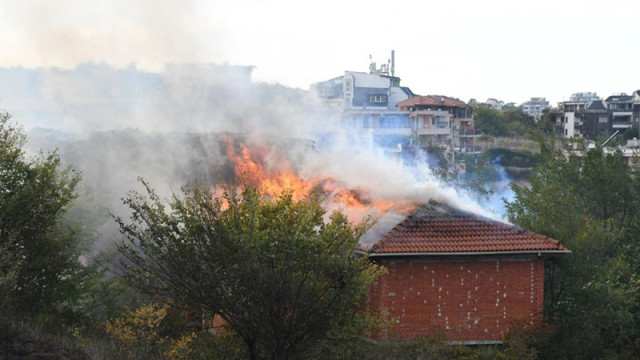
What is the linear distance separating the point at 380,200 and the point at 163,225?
445 inches

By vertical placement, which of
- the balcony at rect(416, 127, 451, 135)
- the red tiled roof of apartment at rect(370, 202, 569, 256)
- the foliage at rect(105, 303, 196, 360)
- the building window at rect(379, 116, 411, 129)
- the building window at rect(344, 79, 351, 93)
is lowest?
the foliage at rect(105, 303, 196, 360)

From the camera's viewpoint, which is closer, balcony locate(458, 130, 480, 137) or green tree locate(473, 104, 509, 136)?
balcony locate(458, 130, 480, 137)

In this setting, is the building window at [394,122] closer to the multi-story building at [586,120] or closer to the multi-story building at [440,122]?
the multi-story building at [440,122]

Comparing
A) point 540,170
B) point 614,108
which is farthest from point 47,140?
point 614,108

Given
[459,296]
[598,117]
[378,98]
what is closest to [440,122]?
[378,98]

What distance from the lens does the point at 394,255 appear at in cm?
1984

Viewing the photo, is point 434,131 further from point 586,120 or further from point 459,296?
point 459,296

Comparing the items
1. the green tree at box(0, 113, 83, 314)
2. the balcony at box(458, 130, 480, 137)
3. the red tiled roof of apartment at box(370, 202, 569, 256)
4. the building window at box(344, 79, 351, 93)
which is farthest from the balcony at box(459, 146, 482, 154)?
the green tree at box(0, 113, 83, 314)

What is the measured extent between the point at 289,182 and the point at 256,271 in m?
12.8

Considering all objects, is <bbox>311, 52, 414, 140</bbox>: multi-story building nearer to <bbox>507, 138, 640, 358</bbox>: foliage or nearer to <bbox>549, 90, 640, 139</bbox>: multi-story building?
<bbox>549, 90, 640, 139</bbox>: multi-story building

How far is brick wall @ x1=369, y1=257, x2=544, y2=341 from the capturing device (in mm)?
20234

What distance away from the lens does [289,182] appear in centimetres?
2592

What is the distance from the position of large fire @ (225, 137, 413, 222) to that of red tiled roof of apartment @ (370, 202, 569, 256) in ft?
4.58

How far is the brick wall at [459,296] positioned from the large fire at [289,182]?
2.94 meters
